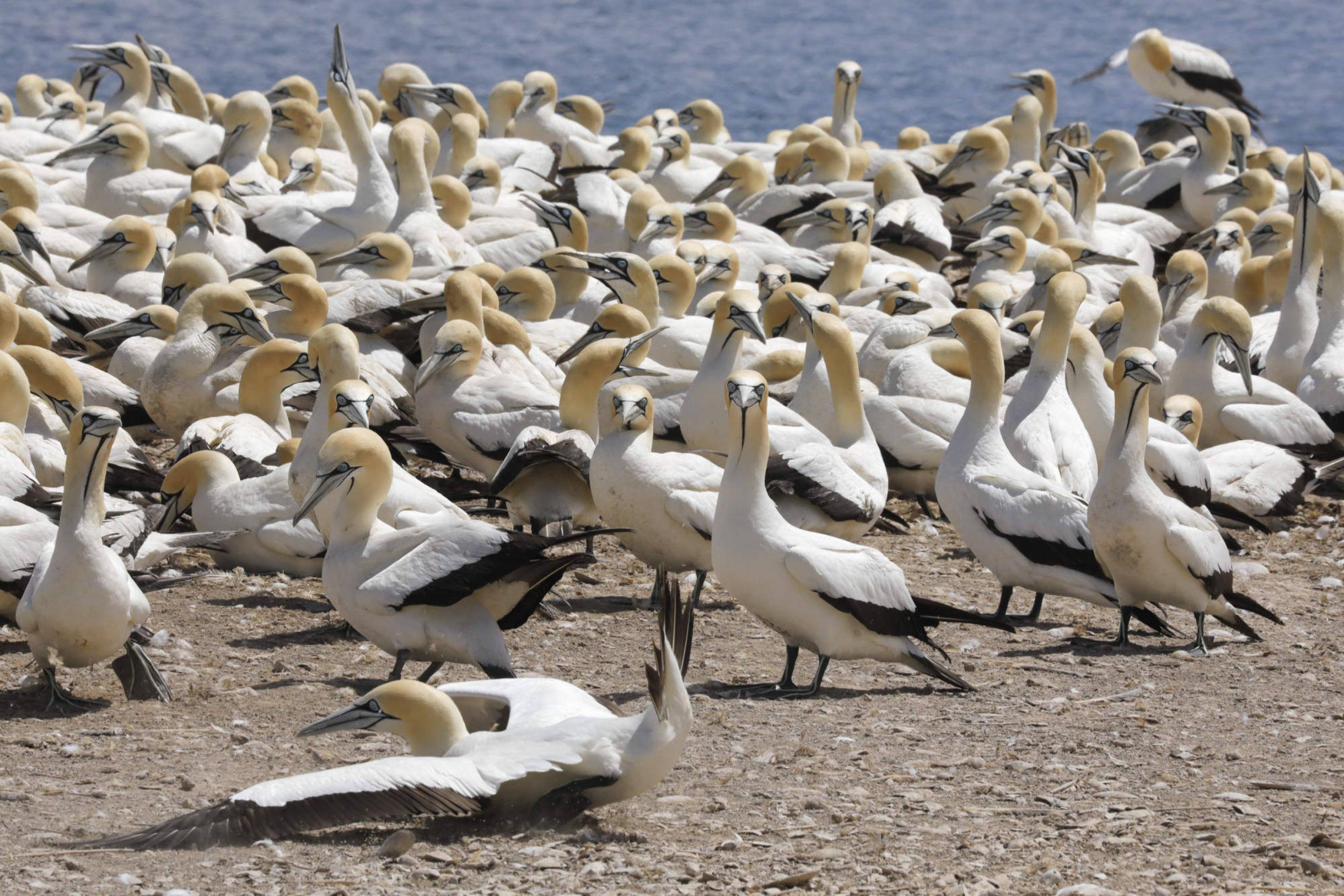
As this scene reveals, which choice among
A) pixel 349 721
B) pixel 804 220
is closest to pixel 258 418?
pixel 349 721

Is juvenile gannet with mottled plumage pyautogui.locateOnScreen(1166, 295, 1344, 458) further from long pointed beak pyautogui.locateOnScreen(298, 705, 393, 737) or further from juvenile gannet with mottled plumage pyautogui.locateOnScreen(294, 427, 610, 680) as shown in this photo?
long pointed beak pyautogui.locateOnScreen(298, 705, 393, 737)

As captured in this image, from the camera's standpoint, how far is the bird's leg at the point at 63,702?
538 centimetres

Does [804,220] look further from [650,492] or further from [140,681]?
[140,681]

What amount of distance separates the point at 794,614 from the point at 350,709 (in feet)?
5.38

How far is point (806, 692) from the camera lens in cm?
581

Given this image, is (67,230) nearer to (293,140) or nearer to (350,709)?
(293,140)

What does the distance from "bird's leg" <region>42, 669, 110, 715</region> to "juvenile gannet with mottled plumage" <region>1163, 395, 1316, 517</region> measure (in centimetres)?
504

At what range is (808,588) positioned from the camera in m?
5.79

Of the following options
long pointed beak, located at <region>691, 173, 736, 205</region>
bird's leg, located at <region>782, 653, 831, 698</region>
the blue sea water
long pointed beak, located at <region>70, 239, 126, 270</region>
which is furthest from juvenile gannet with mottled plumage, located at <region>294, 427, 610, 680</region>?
the blue sea water

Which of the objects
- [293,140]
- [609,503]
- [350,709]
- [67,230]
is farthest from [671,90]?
[350,709]

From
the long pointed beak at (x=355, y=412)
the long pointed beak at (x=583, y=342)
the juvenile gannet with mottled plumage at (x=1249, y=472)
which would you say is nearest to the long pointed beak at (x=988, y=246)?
the juvenile gannet with mottled plumage at (x=1249, y=472)

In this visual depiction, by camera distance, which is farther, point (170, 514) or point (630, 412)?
point (170, 514)

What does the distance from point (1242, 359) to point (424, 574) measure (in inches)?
203

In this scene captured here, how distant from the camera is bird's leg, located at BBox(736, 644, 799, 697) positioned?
5.79 m
